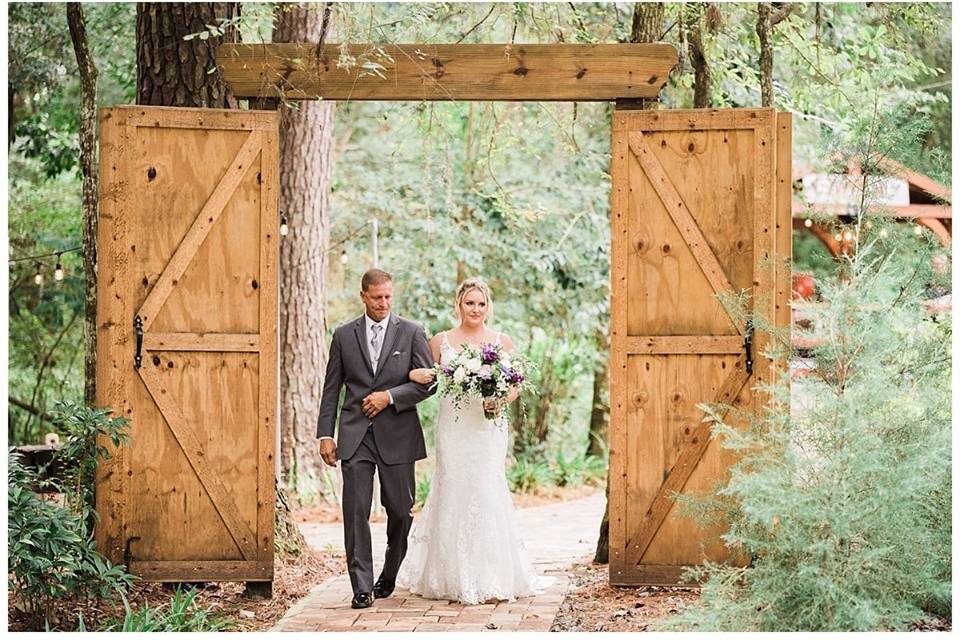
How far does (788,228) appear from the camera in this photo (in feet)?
21.8

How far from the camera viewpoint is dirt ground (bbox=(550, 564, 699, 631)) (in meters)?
6.16

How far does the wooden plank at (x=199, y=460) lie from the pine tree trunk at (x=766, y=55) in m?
4.03

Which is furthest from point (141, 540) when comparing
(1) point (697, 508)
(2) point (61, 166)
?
(2) point (61, 166)

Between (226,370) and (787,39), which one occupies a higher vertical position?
(787,39)

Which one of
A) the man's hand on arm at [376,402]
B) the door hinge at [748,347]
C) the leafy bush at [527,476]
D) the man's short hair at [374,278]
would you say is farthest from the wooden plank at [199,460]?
the leafy bush at [527,476]

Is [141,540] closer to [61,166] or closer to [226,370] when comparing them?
[226,370]

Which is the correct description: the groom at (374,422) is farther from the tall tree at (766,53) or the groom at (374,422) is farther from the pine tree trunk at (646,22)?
the tall tree at (766,53)

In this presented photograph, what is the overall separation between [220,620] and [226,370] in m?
1.36

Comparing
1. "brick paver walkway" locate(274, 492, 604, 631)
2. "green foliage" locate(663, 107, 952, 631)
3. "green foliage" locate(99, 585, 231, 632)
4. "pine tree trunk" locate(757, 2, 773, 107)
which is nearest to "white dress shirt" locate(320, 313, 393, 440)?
"brick paver walkway" locate(274, 492, 604, 631)

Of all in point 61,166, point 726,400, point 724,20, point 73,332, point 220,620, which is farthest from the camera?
point 73,332

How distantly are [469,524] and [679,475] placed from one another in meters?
1.20

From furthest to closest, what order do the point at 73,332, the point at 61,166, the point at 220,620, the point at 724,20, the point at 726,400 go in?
the point at 73,332, the point at 61,166, the point at 724,20, the point at 726,400, the point at 220,620

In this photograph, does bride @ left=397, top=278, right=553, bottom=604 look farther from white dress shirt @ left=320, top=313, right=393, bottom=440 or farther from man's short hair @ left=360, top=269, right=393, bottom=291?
man's short hair @ left=360, top=269, right=393, bottom=291

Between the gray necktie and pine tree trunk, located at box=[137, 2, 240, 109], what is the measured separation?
1.93 meters
